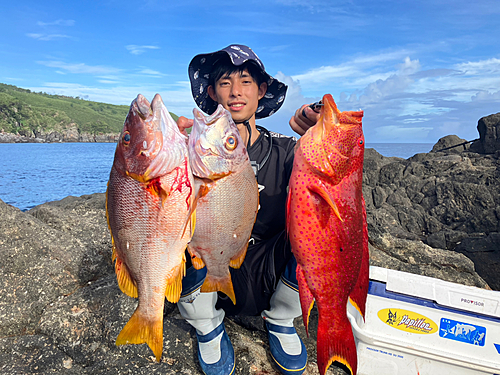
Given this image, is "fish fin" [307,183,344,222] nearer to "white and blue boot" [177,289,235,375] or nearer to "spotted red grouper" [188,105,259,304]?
"spotted red grouper" [188,105,259,304]

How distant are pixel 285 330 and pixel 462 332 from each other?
1.56 m

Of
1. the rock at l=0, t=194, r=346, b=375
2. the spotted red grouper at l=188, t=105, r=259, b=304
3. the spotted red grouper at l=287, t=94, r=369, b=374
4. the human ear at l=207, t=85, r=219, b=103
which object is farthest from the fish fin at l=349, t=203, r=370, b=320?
the human ear at l=207, t=85, r=219, b=103

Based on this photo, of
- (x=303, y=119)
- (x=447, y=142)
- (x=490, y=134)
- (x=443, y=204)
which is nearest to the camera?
(x=303, y=119)

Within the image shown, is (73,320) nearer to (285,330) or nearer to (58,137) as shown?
(285,330)

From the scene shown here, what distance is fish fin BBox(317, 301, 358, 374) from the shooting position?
1.95m

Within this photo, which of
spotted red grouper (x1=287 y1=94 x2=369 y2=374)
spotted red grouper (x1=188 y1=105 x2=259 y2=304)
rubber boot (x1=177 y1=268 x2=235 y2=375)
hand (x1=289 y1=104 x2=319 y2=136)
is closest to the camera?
spotted red grouper (x1=188 y1=105 x2=259 y2=304)

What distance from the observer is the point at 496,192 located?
9.87 m

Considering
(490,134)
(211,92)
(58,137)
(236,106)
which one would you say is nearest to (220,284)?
(236,106)

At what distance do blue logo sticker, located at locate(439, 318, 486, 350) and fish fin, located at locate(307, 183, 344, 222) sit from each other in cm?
180

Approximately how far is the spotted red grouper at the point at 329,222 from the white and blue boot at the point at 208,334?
972 mm

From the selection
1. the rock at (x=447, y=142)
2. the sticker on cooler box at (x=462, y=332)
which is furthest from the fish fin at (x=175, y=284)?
the rock at (x=447, y=142)

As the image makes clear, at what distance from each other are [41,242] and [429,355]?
427 centimetres

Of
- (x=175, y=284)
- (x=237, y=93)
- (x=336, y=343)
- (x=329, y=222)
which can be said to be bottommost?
(x=336, y=343)

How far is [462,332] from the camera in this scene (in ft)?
8.95
